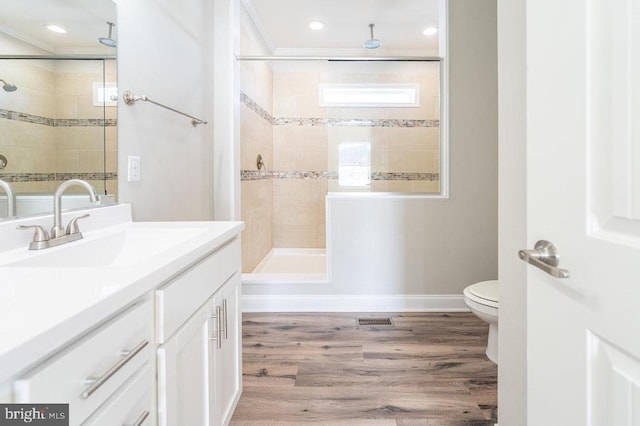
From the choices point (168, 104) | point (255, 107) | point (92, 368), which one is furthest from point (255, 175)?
point (92, 368)

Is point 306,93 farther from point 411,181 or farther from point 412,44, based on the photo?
point 411,181

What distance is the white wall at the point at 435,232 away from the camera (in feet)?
9.08

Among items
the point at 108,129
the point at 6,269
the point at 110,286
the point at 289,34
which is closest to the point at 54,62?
the point at 108,129

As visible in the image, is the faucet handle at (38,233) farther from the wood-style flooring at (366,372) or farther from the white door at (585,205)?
the white door at (585,205)

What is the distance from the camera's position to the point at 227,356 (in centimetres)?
141

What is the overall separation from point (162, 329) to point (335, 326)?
6.15 ft

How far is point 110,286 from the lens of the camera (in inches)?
26.3

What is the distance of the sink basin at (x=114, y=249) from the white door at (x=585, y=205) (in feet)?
3.11

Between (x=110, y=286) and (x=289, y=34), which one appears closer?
(x=110, y=286)

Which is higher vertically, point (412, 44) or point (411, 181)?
point (412, 44)

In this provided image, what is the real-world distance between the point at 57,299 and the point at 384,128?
2623mm

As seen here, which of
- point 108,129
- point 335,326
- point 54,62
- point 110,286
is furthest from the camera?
point 335,326

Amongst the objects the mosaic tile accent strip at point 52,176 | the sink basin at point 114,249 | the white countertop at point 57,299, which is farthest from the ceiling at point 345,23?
the white countertop at point 57,299

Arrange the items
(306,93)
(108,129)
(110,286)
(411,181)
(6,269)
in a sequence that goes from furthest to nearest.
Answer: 1. (306,93)
2. (411,181)
3. (108,129)
4. (6,269)
5. (110,286)
